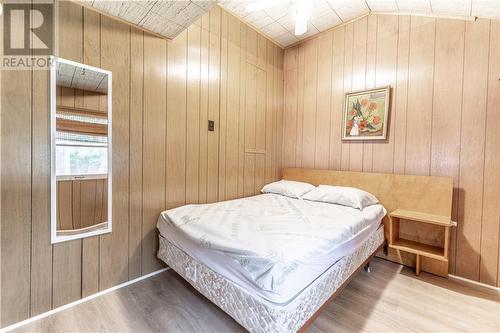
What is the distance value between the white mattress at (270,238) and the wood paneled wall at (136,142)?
362 millimetres

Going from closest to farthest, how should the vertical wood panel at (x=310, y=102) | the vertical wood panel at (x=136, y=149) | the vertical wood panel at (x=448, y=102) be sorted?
the vertical wood panel at (x=136, y=149) → the vertical wood panel at (x=448, y=102) → the vertical wood panel at (x=310, y=102)

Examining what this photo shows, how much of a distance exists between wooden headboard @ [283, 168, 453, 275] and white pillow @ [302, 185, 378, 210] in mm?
171

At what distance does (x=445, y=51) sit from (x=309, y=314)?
281 centimetres

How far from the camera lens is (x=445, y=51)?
2.30 meters

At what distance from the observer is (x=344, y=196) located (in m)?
2.46

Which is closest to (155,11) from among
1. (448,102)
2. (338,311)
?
(338,311)

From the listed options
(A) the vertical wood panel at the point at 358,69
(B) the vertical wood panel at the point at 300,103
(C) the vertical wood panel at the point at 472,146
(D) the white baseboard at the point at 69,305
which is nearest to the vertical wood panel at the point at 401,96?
(A) the vertical wood panel at the point at 358,69

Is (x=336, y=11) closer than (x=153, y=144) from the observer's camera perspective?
No

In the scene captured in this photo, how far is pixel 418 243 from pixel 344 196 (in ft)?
2.96

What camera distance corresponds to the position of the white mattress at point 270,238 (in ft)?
3.98

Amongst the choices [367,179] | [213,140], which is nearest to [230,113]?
[213,140]

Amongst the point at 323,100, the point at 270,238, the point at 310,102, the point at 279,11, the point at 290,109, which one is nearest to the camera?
the point at 270,238

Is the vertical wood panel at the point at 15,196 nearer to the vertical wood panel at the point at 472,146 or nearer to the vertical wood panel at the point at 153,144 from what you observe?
the vertical wood panel at the point at 153,144

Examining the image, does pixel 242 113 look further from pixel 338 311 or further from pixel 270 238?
pixel 338 311
